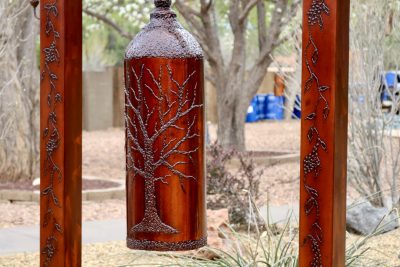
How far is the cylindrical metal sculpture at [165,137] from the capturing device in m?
3.30

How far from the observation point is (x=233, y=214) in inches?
348

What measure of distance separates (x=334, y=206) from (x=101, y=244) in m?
5.17

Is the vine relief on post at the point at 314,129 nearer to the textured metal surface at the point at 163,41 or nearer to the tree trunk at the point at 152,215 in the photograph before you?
the textured metal surface at the point at 163,41

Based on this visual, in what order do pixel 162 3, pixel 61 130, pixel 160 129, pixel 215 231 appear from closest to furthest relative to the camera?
1. pixel 160 129
2. pixel 162 3
3. pixel 61 130
4. pixel 215 231

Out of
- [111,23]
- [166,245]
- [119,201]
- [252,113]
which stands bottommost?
[119,201]

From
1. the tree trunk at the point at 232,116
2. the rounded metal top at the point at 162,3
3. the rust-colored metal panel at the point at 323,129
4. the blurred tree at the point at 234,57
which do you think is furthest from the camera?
the tree trunk at the point at 232,116

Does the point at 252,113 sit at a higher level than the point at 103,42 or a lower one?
lower

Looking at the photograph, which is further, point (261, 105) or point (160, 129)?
point (261, 105)

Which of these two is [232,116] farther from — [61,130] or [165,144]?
[165,144]

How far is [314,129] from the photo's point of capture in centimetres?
334

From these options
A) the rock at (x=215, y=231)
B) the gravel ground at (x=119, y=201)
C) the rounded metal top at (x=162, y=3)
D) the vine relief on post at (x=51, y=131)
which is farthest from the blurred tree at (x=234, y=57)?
the rounded metal top at (x=162, y=3)

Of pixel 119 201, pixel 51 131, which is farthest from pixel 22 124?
pixel 51 131

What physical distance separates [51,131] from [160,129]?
65 cm

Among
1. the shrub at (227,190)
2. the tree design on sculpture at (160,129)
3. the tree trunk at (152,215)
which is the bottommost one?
the shrub at (227,190)
